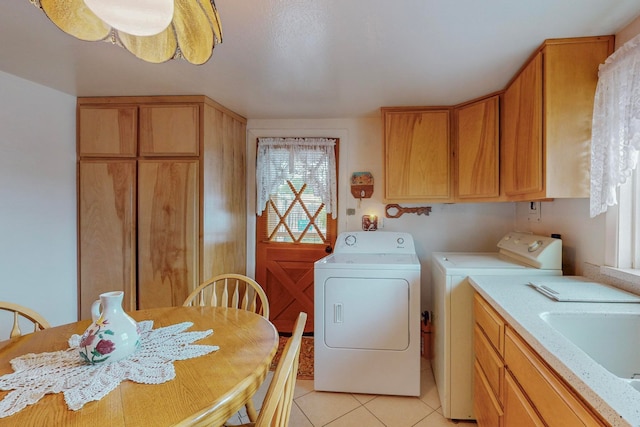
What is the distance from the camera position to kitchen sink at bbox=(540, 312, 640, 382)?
1.05 metres

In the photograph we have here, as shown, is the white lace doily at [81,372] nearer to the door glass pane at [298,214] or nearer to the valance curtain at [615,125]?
the door glass pane at [298,214]

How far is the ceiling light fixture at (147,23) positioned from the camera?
81 cm

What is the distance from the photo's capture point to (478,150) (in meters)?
2.12

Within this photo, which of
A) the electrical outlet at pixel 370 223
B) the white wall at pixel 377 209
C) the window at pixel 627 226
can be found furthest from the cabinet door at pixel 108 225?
the window at pixel 627 226

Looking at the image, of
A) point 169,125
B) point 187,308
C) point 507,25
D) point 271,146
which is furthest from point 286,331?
point 507,25

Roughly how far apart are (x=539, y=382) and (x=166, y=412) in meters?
1.10

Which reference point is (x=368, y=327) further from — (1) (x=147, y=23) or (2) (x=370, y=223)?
(1) (x=147, y=23)

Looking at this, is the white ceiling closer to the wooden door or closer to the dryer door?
the wooden door

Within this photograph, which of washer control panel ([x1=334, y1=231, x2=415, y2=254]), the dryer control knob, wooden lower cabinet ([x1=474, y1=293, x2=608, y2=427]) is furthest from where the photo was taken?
washer control panel ([x1=334, y1=231, x2=415, y2=254])

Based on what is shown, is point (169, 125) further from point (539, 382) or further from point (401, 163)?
point (539, 382)

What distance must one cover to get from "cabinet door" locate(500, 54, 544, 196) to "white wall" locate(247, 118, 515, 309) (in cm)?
63

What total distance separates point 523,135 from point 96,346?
7.46ft

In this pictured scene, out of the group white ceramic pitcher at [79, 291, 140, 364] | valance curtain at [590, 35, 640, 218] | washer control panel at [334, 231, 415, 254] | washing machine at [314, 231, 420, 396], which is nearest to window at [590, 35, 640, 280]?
valance curtain at [590, 35, 640, 218]

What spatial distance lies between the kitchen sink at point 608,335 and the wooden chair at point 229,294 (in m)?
1.32
